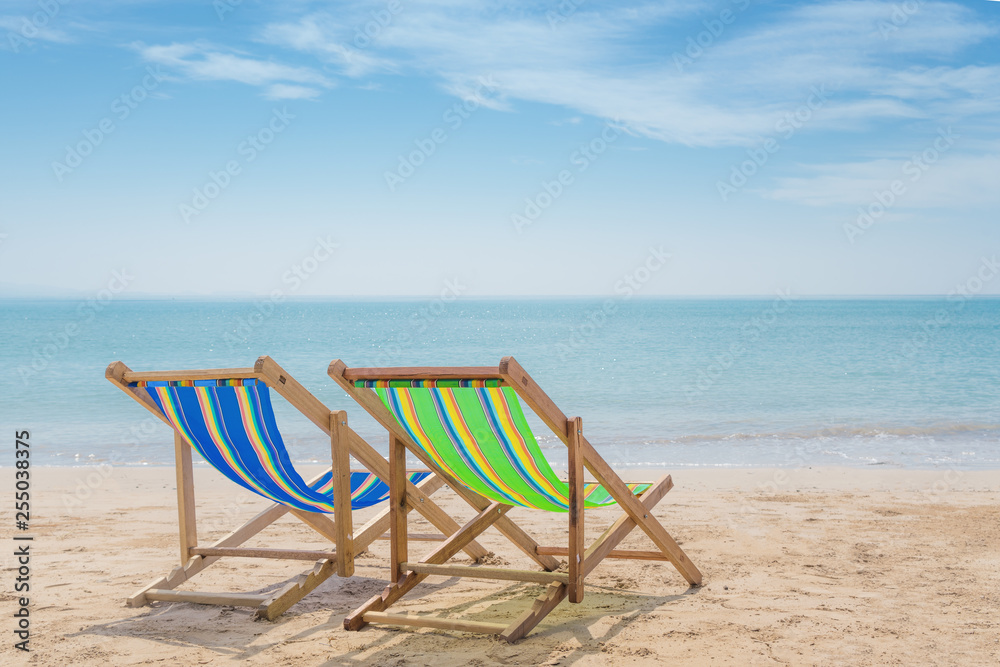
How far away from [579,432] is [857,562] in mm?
1977

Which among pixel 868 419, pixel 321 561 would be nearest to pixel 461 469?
pixel 321 561

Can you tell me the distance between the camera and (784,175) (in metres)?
32.2

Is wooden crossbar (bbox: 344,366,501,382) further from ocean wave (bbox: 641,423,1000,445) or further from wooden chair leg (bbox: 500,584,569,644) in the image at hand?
ocean wave (bbox: 641,423,1000,445)

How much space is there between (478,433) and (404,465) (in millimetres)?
539

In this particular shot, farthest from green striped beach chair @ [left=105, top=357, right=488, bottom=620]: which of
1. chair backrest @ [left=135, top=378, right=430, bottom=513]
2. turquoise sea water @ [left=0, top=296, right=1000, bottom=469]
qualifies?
turquoise sea water @ [left=0, top=296, right=1000, bottom=469]

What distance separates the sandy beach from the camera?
2656mm

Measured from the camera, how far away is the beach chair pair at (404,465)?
2629 mm

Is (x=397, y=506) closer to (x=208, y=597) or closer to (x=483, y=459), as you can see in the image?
(x=483, y=459)

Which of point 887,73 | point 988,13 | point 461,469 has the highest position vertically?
point 887,73

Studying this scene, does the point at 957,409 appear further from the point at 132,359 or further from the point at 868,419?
the point at 132,359

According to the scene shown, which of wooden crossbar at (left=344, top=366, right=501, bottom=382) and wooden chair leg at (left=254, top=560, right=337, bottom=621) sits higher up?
wooden crossbar at (left=344, top=366, right=501, bottom=382)

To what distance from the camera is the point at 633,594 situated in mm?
3367

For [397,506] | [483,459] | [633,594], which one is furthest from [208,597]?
[633,594]

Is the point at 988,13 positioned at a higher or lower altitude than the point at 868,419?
higher
